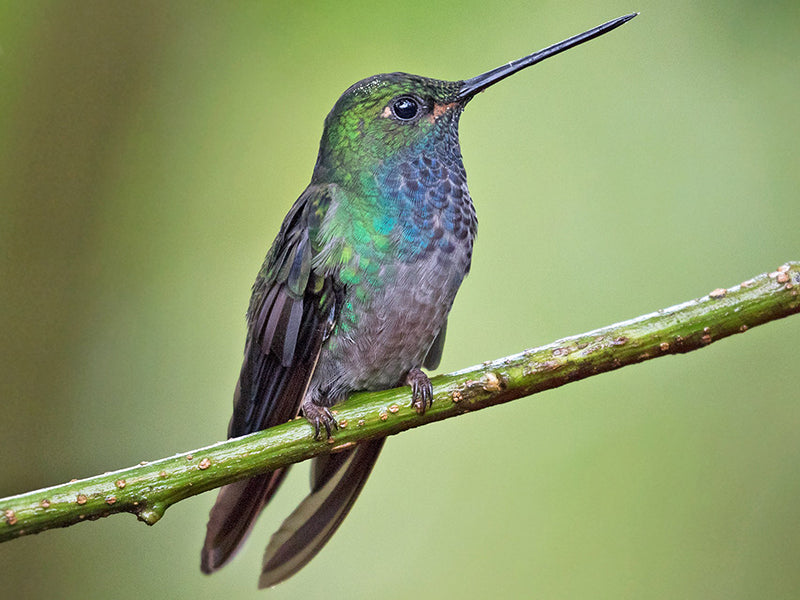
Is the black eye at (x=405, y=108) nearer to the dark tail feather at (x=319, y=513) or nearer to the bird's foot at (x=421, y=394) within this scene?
the bird's foot at (x=421, y=394)

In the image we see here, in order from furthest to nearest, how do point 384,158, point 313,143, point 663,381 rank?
point 663,381 < point 313,143 < point 384,158

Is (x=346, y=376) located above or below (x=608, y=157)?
below

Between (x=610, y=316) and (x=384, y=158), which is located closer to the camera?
(x=384, y=158)

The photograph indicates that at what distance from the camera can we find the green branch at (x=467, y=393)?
99 cm

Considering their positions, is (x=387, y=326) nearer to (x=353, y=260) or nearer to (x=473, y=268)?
(x=353, y=260)

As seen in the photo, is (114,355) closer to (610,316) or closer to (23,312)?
(23,312)

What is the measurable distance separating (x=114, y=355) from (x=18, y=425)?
9.8 inches

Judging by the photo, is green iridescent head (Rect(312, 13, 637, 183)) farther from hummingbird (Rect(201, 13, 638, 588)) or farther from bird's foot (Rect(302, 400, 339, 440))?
bird's foot (Rect(302, 400, 339, 440))

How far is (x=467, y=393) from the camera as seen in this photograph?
3.64 feet

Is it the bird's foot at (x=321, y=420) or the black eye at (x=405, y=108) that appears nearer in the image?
the bird's foot at (x=321, y=420)

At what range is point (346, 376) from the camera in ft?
4.35

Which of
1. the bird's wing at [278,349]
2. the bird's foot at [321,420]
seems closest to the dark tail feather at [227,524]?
the bird's wing at [278,349]

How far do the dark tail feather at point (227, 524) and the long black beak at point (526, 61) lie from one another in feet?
2.16

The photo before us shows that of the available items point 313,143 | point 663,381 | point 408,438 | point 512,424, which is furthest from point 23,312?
point 663,381
